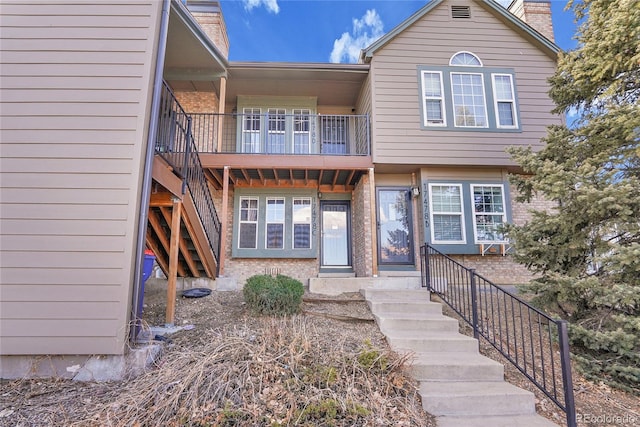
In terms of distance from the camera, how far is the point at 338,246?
8.62 m

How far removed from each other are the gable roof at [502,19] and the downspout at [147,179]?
4.96 m

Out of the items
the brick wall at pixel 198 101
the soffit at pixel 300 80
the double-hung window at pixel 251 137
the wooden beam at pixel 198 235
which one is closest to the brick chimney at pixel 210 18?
the brick wall at pixel 198 101

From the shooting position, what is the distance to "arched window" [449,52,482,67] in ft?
25.5

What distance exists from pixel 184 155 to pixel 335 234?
4.64 metres

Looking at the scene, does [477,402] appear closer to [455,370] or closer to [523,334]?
[455,370]

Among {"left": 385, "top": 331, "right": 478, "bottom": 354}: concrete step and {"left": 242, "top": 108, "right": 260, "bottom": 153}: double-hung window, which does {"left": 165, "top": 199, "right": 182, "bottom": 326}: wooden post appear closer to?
{"left": 385, "top": 331, "right": 478, "bottom": 354}: concrete step

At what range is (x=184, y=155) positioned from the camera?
516 cm

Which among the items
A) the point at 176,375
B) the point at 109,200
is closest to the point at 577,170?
the point at 176,375

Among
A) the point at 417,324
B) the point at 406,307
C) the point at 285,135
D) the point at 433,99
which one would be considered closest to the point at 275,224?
the point at 285,135

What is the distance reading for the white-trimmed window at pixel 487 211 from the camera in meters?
7.31

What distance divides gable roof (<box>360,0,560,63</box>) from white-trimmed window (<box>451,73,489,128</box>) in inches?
62.0

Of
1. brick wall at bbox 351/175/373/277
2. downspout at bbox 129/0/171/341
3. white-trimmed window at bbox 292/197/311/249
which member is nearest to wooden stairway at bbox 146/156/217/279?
downspout at bbox 129/0/171/341

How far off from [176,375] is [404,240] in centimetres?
593

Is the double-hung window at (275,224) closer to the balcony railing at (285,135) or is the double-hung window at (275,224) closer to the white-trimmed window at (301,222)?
the white-trimmed window at (301,222)
